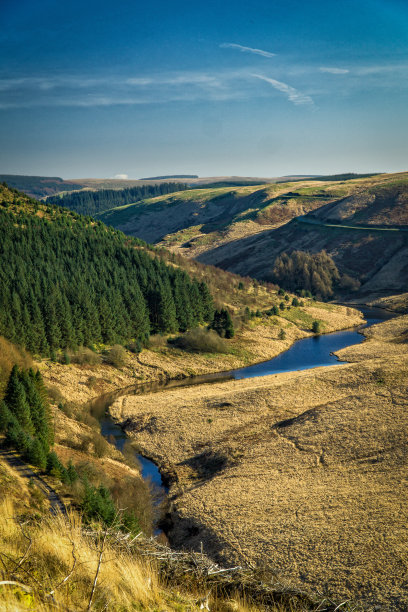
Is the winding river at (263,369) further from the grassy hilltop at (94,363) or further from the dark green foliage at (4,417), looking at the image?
the dark green foliage at (4,417)

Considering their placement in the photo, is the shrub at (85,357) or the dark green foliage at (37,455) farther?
the shrub at (85,357)

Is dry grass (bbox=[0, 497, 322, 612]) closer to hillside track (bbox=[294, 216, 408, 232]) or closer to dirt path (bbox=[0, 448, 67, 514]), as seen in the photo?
dirt path (bbox=[0, 448, 67, 514])

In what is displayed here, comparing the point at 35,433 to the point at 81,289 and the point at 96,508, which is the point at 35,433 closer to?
the point at 96,508

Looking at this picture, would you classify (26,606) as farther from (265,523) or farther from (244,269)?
(244,269)

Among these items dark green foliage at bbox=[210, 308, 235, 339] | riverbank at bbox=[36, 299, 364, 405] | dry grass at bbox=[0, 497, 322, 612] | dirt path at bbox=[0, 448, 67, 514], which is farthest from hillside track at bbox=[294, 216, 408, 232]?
dry grass at bbox=[0, 497, 322, 612]

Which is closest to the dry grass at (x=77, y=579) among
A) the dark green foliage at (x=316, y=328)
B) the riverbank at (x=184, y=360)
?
the riverbank at (x=184, y=360)
